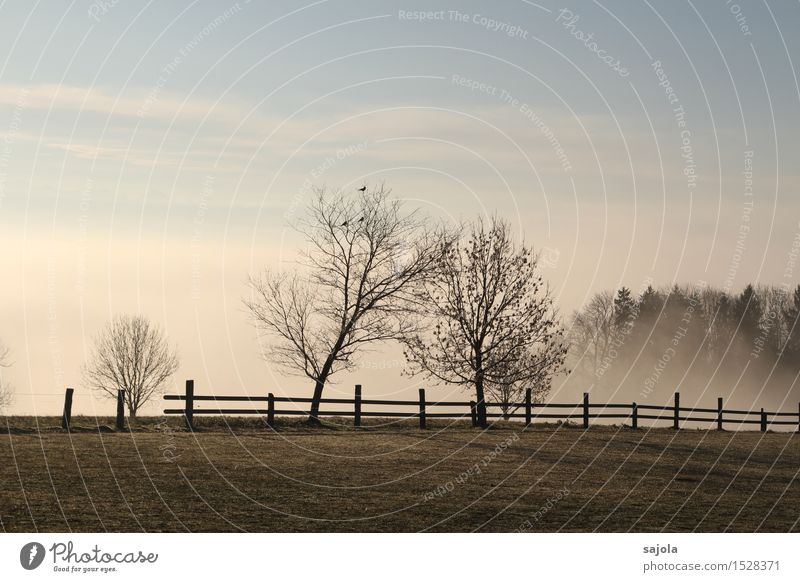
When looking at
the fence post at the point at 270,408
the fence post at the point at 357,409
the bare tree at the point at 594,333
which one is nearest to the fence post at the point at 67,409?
the fence post at the point at 270,408

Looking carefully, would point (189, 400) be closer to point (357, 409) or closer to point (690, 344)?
point (357, 409)

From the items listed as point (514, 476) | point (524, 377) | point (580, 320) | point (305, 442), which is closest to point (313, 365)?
point (524, 377)

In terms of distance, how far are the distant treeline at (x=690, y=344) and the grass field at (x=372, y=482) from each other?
208 ft

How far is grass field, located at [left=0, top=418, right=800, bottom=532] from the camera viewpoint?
60.0 feet

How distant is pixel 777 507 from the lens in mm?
22219

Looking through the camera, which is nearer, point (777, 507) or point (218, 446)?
point (777, 507)

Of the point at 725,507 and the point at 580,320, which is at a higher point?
the point at 580,320

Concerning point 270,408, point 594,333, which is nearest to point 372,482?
point 270,408

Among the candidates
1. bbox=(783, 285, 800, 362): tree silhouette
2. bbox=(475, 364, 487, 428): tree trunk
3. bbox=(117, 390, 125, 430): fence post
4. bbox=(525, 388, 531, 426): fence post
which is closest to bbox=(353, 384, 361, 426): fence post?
bbox=(475, 364, 487, 428): tree trunk

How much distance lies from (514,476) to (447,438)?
10496mm

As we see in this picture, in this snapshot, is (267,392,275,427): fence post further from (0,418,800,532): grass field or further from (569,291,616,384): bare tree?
(569,291,616,384): bare tree

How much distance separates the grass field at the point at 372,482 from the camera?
1830 centimetres

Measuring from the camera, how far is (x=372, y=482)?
23.3m

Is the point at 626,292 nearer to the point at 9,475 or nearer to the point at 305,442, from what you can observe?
the point at 305,442
